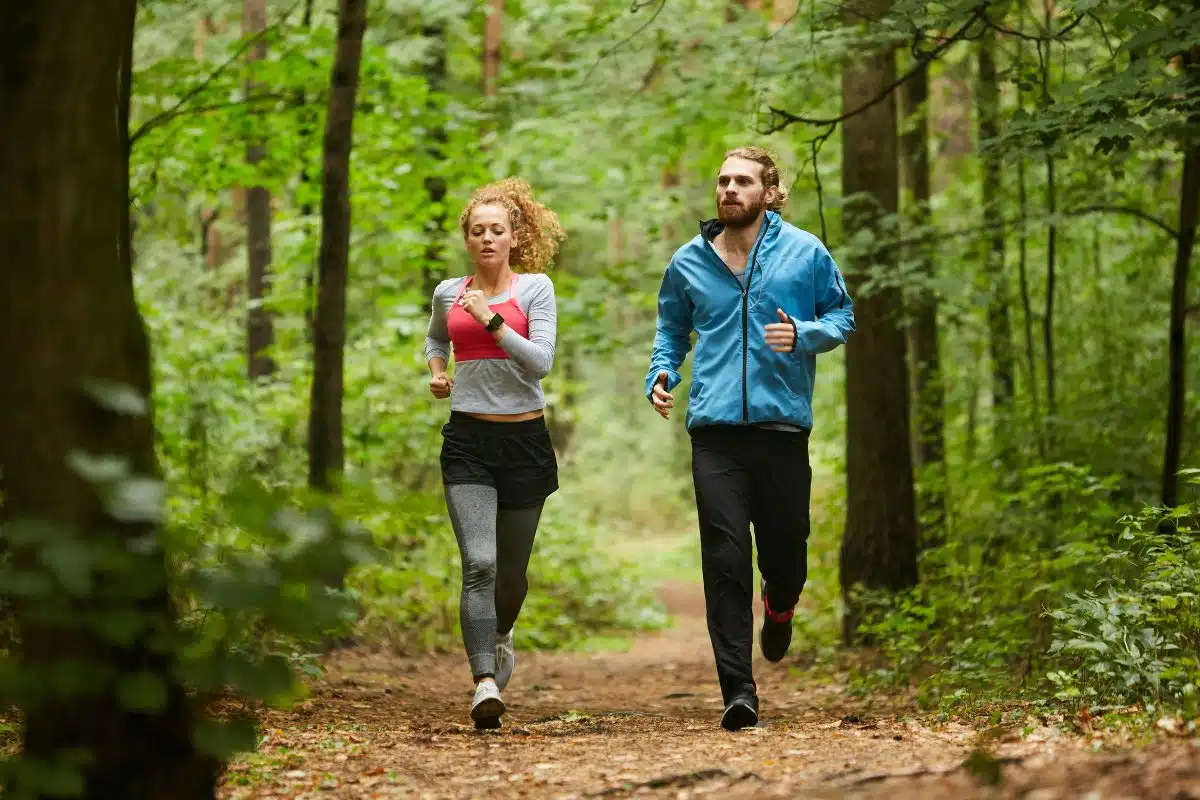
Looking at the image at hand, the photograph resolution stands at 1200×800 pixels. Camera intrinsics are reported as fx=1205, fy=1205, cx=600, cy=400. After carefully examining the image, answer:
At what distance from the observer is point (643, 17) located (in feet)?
39.1

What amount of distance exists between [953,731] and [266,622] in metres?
2.95

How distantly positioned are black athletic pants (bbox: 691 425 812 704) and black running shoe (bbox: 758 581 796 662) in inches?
23.3

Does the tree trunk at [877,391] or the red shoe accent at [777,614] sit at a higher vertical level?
the tree trunk at [877,391]

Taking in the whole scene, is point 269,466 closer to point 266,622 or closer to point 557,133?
point 557,133

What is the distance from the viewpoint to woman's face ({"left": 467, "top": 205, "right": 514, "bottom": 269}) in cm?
574

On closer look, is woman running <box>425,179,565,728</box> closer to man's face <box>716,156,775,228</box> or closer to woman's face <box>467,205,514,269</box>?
woman's face <box>467,205,514,269</box>

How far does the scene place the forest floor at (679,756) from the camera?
300 centimetres

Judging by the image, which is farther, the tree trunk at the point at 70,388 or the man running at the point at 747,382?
the man running at the point at 747,382

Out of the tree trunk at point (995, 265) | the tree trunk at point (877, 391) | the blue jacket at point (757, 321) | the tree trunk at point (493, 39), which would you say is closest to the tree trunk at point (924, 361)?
the tree trunk at point (995, 265)

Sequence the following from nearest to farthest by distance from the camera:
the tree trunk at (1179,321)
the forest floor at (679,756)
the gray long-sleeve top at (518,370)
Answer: the forest floor at (679,756)
the gray long-sleeve top at (518,370)
the tree trunk at (1179,321)

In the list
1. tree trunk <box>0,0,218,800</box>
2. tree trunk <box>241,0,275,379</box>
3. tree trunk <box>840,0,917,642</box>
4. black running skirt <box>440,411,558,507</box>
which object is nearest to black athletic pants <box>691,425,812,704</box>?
black running skirt <box>440,411,558,507</box>

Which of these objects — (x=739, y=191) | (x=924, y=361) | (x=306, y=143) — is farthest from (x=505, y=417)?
(x=924, y=361)

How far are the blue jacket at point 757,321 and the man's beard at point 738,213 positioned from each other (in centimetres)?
8

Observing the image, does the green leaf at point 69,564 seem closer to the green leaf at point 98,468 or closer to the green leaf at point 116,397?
the green leaf at point 98,468
